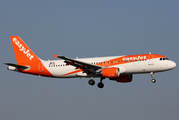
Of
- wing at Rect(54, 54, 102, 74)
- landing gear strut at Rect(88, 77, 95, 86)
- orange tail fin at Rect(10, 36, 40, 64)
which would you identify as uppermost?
orange tail fin at Rect(10, 36, 40, 64)

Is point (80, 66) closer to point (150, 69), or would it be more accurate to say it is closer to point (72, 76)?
point (72, 76)

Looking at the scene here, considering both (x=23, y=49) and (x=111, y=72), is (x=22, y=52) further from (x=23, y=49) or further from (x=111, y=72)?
(x=111, y=72)

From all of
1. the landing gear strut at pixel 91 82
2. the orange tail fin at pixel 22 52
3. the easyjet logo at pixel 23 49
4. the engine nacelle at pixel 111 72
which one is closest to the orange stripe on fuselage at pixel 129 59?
the engine nacelle at pixel 111 72

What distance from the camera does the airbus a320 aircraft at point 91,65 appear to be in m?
49.2

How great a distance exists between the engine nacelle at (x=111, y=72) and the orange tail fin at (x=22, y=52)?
483 inches

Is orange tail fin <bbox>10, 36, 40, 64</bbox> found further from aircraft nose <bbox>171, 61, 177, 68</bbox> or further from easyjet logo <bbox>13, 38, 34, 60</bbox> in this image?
aircraft nose <bbox>171, 61, 177, 68</bbox>

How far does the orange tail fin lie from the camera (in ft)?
184

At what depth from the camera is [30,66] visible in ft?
180

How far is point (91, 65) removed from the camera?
49.8 meters

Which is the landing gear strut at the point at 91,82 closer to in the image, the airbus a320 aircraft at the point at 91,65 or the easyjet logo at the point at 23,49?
the airbus a320 aircraft at the point at 91,65

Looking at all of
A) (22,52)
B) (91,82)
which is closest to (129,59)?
(91,82)

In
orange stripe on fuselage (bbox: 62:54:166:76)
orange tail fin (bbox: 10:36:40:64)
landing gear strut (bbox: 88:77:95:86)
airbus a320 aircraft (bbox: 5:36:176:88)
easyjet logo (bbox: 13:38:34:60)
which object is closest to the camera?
airbus a320 aircraft (bbox: 5:36:176:88)

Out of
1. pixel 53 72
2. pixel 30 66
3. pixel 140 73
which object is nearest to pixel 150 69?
pixel 140 73

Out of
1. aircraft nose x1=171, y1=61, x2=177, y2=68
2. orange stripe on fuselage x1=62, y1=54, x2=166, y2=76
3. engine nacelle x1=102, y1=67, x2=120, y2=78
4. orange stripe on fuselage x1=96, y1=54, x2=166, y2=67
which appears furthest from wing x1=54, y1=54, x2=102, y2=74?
aircraft nose x1=171, y1=61, x2=177, y2=68
